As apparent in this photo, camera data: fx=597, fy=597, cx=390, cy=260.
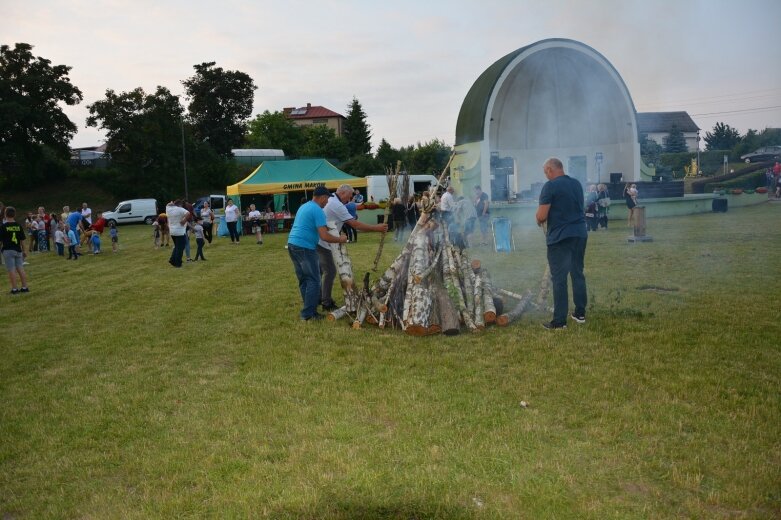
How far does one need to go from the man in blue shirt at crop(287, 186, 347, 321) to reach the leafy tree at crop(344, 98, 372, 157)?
6125 cm

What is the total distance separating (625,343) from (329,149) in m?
63.0

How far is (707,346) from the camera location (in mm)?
6238

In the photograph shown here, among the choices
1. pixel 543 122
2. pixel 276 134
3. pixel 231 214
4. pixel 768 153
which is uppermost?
pixel 276 134

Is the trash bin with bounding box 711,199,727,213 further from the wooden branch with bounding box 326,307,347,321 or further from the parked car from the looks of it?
the wooden branch with bounding box 326,307,347,321

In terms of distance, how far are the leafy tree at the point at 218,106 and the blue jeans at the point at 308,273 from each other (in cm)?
5681

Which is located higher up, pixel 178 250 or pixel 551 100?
pixel 551 100

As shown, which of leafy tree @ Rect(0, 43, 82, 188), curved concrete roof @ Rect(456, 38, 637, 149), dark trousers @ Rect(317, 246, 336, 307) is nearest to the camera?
dark trousers @ Rect(317, 246, 336, 307)

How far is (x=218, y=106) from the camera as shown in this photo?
63344mm

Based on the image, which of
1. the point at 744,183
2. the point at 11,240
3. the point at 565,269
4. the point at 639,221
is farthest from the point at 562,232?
the point at 744,183

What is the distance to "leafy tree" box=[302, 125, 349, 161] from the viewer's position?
66869mm

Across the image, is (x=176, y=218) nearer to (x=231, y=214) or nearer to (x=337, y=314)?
(x=231, y=214)

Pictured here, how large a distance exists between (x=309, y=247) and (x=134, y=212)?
122 ft

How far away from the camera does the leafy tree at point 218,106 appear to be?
62.9 metres

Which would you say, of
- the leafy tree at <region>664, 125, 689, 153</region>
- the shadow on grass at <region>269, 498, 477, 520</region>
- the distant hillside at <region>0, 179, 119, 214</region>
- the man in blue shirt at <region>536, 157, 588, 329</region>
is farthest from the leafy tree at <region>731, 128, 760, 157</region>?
the distant hillside at <region>0, 179, 119, 214</region>
